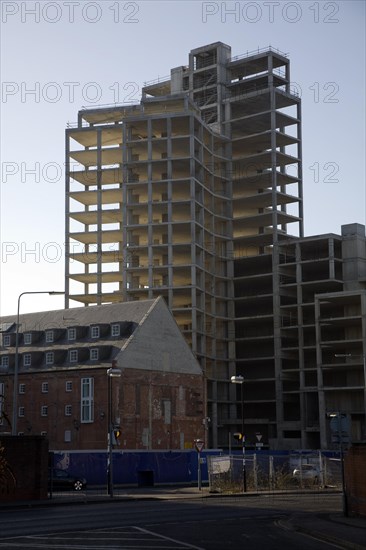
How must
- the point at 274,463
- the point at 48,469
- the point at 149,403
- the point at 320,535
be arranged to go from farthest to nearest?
the point at 149,403 → the point at 274,463 → the point at 48,469 → the point at 320,535

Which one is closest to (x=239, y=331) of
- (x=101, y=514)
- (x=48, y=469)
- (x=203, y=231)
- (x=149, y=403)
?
(x=203, y=231)

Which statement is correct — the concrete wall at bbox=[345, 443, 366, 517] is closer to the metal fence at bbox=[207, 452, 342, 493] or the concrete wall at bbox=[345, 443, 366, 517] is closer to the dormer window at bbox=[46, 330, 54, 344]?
the metal fence at bbox=[207, 452, 342, 493]

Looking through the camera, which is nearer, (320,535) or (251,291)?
(320,535)

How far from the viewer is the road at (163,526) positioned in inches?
986

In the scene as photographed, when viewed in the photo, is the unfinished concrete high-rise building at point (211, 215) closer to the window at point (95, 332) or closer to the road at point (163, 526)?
the window at point (95, 332)

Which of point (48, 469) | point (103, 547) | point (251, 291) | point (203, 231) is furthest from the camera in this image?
point (251, 291)

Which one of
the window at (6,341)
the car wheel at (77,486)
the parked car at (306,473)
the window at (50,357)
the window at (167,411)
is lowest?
the car wheel at (77,486)

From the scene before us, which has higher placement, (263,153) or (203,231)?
(263,153)

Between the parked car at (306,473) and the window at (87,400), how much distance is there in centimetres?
2372

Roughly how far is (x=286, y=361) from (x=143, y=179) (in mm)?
30006

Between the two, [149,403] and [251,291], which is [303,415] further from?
[149,403]

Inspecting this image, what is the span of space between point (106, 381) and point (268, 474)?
23.3 meters

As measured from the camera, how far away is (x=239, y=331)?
4783 inches

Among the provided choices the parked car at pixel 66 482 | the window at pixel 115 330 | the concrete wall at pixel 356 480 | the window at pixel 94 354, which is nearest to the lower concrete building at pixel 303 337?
the window at pixel 115 330
